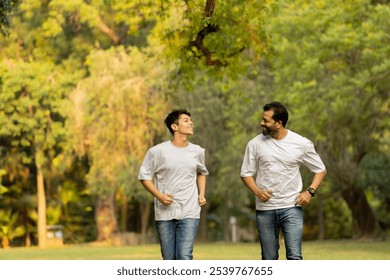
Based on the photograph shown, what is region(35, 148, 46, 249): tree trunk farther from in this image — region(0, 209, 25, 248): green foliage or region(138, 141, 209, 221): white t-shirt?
region(138, 141, 209, 221): white t-shirt

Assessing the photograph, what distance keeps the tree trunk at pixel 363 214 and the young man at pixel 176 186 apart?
1339 inches

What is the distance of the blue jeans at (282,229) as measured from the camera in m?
11.7

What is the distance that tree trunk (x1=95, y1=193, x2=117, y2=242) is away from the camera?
176 feet

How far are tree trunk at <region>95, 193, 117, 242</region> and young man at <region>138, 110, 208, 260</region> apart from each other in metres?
41.7

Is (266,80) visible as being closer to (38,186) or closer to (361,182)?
(361,182)

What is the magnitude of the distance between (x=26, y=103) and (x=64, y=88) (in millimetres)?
1963

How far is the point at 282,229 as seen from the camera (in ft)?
38.5

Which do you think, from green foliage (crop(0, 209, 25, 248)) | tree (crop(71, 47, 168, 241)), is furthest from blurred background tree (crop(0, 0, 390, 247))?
green foliage (crop(0, 209, 25, 248))

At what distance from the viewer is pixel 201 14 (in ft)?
76.0

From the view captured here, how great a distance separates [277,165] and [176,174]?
3.33ft

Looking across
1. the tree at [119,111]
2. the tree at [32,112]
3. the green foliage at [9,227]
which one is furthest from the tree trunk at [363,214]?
the green foliage at [9,227]

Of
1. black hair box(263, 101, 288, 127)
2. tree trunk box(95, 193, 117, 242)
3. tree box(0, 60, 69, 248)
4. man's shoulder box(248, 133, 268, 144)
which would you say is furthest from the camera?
tree trunk box(95, 193, 117, 242)

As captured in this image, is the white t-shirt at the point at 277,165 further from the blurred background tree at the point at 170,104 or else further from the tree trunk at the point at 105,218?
the tree trunk at the point at 105,218
